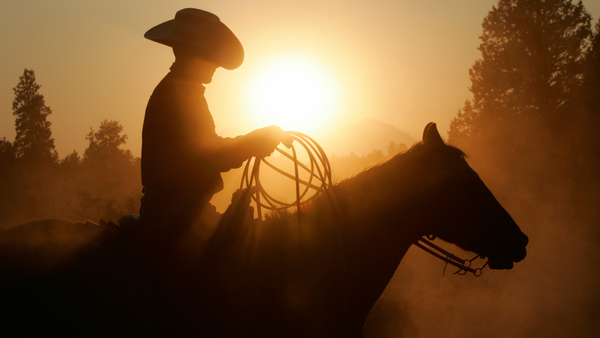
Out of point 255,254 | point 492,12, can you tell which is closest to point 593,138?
point 492,12

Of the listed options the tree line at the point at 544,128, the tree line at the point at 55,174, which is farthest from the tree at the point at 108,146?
the tree line at the point at 544,128

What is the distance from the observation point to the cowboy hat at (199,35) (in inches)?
90.6

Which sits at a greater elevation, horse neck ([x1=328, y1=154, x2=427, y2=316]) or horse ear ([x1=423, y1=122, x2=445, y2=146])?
horse ear ([x1=423, y1=122, x2=445, y2=146])

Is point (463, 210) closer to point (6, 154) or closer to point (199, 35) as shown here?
point (199, 35)

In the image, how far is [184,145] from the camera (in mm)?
2117

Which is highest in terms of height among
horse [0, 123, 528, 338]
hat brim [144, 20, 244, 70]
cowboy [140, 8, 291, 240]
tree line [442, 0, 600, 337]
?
tree line [442, 0, 600, 337]

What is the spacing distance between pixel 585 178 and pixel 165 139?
948 inches

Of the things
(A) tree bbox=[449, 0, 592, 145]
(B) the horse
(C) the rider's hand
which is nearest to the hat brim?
(C) the rider's hand

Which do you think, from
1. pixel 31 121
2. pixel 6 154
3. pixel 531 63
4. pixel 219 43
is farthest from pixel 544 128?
pixel 31 121

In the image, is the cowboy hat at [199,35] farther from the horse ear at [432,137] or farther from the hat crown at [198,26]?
the horse ear at [432,137]

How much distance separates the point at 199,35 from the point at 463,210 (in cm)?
239

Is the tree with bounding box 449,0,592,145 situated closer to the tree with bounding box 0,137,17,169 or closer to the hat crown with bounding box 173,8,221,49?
the hat crown with bounding box 173,8,221,49

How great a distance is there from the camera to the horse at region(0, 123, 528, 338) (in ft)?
6.25

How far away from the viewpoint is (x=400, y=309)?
43.2ft
